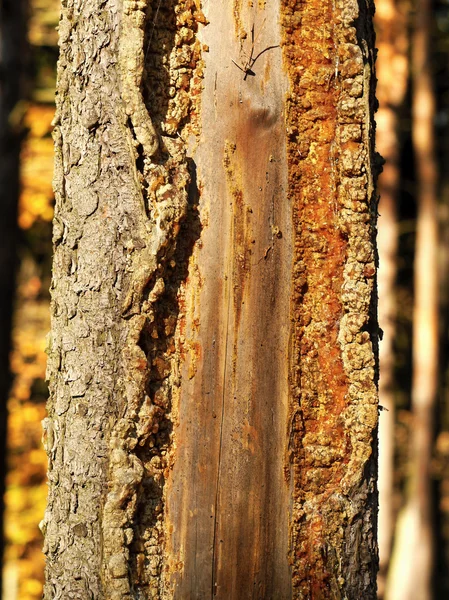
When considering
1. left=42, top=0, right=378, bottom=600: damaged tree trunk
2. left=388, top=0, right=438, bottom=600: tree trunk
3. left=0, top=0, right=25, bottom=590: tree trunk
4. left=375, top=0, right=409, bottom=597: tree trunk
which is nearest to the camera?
left=42, top=0, right=378, bottom=600: damaged tree trunk

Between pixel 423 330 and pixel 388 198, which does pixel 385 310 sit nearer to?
pixel 388 198

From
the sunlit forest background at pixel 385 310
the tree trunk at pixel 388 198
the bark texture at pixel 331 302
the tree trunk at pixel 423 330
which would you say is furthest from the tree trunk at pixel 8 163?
the tree trunk at pixel 423 330

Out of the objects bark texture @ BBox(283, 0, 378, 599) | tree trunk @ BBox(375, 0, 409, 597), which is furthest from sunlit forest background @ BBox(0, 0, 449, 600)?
bark texture @ BBox(283, 0, 378, 599)

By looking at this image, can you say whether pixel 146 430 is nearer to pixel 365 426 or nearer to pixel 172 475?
pixel 172 475

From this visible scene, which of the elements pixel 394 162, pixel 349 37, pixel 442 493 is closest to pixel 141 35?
pixel 349 37

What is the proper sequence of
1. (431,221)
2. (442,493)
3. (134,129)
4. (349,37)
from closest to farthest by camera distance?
1. (134,129)
2. (349,37)
3. (431,221)
4. (442,493)

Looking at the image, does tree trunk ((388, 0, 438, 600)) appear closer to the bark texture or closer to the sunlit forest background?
the sunlit forest background

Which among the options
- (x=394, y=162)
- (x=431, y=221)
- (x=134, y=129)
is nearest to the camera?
(x=134, y=129)

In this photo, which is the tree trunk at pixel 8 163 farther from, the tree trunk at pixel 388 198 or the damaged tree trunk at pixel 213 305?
the damaged tree trunk at pixel 213 305

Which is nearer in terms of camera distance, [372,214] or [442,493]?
[372,214]
